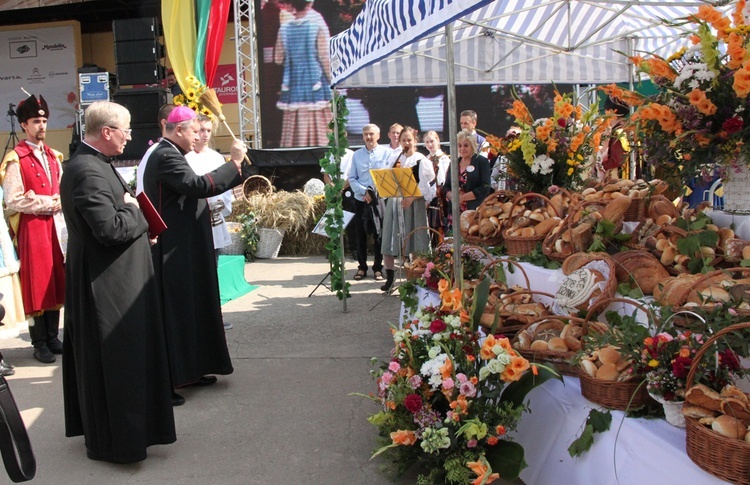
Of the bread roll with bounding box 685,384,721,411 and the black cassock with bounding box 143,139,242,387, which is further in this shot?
the black cassock with bounding box 143,139,242,387

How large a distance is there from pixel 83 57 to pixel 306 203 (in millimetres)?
11423

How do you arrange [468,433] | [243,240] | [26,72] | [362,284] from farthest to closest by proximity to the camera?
[26,72]
[243,240]
[362,284]
[468,433]

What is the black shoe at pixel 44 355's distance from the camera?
5555 millimetres

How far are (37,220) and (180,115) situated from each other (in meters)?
1.86

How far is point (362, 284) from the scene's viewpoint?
841cm

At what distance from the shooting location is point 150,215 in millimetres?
3713

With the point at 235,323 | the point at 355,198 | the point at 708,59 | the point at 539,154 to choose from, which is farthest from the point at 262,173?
the point at 708,59

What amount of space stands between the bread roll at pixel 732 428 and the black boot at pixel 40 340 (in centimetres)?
502

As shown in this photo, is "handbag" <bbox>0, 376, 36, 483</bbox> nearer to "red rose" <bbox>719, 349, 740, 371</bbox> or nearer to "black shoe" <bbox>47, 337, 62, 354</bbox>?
"red rose" <bbox>719, 349, 740, 371</bbox>

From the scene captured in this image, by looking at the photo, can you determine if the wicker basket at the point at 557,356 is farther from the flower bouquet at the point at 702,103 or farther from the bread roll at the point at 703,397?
the flower bouquet at the point at 702,103

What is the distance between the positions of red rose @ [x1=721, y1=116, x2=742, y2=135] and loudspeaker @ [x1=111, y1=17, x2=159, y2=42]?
1164 cm

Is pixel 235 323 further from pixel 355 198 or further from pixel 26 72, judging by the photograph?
pixel 26 72

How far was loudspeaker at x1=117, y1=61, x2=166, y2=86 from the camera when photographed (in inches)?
512

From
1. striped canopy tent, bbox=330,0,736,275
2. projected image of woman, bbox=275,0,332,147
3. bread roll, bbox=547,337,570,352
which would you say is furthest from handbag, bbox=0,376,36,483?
projected image of woman, bbox=275,0,332,147
